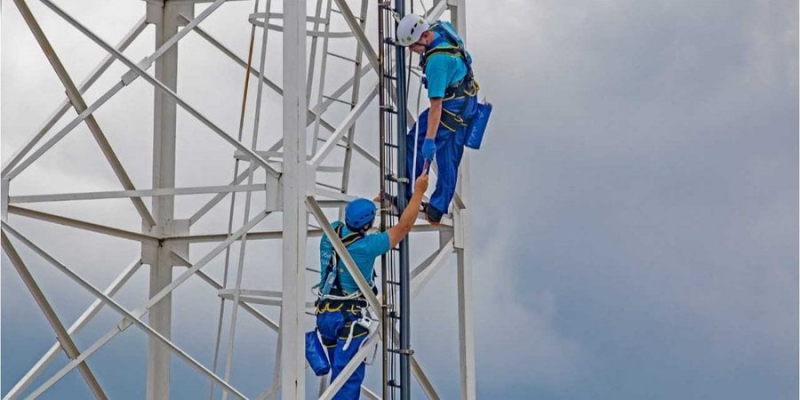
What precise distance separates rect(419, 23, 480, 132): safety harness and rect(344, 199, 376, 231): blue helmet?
4.94 ft

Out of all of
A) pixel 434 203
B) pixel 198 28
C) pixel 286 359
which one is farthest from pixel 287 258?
pixel 198 28

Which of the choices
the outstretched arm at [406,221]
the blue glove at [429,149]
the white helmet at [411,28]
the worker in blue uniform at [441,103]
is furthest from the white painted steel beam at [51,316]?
the white helmet at [411,28]

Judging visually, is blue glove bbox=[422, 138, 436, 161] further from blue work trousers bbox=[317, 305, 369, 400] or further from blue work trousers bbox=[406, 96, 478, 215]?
blue work trousers bbox=[317, 305, 369, 400]

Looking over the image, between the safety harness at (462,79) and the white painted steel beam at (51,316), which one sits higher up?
the safety harness at (462,79)

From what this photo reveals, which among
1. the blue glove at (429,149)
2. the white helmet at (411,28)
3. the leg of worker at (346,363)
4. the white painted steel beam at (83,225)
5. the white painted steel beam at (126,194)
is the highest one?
the white helmet at (411,28)

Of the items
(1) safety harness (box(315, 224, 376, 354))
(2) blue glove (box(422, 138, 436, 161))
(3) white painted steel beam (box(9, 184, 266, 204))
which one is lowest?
(1) safety harness (box(315, 224, 376, 354))

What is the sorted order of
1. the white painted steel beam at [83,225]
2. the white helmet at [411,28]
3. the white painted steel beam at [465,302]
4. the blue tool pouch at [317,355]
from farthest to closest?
the white painted steel beam at [465,302], the white painted steel beam at [83,225], the white helmet at [411,28], the blue tool pouch at [317,355]

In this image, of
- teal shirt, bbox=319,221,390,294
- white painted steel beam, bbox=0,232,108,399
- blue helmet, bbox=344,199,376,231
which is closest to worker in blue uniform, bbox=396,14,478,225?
blue helmet, bbox=344,199,376,231

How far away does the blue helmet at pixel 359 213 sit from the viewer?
69.8 ft

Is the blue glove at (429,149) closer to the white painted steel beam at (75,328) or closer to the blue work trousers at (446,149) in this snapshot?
the blue work trousers at (446,149)

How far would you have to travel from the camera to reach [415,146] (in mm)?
22125

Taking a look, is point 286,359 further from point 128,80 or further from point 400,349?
point 128,80

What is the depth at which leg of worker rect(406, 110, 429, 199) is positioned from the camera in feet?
71.9

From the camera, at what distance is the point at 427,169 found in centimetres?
2172
